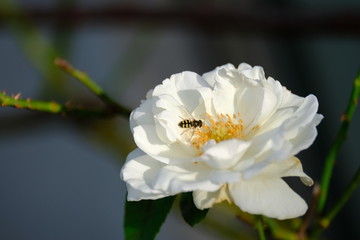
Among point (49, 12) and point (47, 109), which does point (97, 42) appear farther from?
point (47, 109)

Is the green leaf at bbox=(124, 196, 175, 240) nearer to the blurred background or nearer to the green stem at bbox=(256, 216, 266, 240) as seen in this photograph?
the green stem at bbox=(256, 216, 266, 240)

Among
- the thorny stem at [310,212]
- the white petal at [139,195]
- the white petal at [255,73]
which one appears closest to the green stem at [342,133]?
the thorny stem at [310,212]

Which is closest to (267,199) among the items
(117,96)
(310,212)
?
(310,212)

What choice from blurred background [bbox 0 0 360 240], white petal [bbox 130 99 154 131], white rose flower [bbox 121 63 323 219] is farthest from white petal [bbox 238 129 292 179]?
blurred background [bbox 0 0 360 240]

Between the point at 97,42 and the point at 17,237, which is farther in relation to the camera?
the point at 97,42

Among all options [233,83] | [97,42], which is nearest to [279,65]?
[97,42]

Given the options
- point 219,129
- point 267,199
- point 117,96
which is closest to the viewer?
point 267,199

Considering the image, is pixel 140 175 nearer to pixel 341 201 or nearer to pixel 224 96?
pixel 224 96
